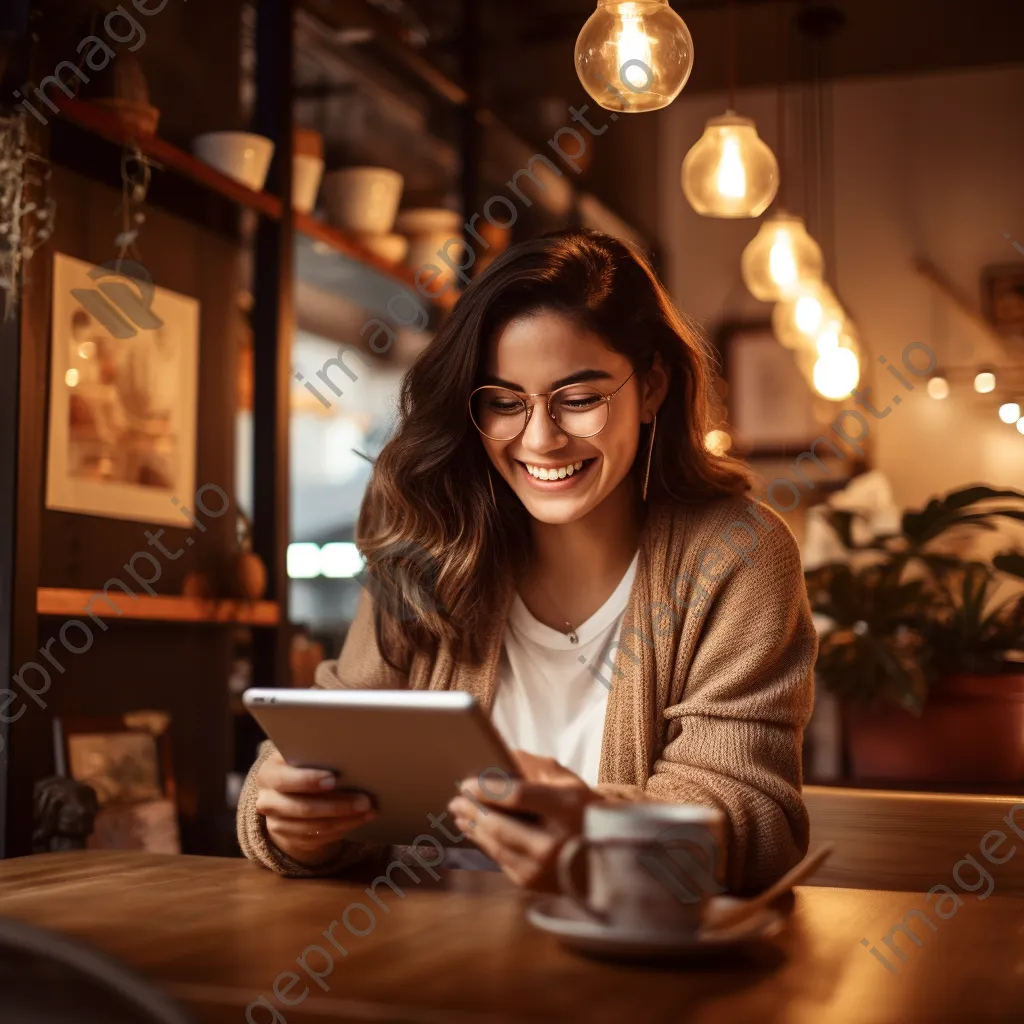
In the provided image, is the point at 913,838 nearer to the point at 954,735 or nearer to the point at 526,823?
the point at 526,823

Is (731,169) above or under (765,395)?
above

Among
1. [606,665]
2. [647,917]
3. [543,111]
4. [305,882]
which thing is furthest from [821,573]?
[543,111]

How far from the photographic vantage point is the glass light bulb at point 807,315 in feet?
12.8

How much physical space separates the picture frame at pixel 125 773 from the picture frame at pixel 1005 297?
3.88 metres

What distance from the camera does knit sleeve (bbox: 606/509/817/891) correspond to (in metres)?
1.34

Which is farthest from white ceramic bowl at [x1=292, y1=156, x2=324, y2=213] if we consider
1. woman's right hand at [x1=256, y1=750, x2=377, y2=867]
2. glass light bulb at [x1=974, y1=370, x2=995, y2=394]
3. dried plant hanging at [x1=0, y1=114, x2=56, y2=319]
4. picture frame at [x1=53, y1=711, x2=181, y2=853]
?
glass light bulb at [x1=974, y1=370, x2=995, y2=394]

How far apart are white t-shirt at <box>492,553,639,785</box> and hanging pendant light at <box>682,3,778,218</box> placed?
145 cm

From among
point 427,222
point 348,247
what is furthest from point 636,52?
point 427,222

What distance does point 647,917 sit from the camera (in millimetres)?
884

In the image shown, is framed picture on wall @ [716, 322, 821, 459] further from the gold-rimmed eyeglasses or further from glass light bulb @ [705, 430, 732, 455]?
the gold-rimmed eyeglasses

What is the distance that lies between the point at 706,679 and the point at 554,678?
26 centimetres

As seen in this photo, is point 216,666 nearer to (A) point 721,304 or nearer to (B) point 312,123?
(B) point 312,123

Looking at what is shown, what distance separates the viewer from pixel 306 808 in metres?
1.23

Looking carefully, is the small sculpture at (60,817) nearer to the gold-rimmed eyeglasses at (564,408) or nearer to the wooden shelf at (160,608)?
the wooden shelf at (160,608)
